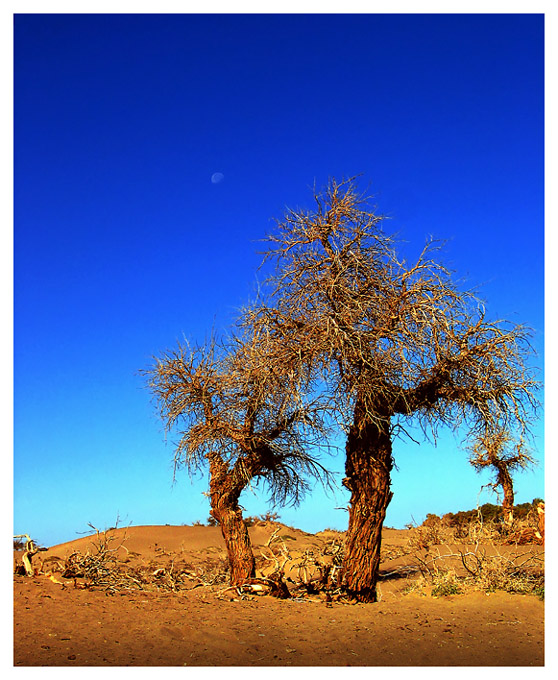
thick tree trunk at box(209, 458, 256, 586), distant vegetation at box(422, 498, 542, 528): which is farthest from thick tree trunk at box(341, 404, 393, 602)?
distant vegetation at box(422, 498, 542, 528)

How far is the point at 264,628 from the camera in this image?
334 inches

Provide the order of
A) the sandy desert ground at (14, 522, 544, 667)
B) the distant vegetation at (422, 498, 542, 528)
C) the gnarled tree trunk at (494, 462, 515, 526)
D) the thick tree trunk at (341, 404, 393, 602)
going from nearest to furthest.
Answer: the sandy desert ground at (14, 522, 544, 667)
the thick tree trunk at (341, 404, 393, 602)
the gnarled tree trunk at (494, 462, 515, 526)
the distant vegetation at (422, 498, 542, 528)

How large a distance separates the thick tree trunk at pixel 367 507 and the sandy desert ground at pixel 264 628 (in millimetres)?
513

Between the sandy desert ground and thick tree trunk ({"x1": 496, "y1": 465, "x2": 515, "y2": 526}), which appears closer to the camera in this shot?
the sandy desert ground

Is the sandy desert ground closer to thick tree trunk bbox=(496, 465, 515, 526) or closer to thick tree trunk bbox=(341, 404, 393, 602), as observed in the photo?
thick tree trunk bbox=(341, 404, 393, 602)

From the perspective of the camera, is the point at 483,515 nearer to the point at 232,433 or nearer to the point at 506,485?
the point at 506,485

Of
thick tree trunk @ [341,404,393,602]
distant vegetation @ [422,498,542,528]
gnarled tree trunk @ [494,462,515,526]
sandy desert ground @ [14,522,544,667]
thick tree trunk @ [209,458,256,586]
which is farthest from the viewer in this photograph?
distant vegetation @ [422,498,542,528]

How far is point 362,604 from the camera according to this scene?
1043 centimetres

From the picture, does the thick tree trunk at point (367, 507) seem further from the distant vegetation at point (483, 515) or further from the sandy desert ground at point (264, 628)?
the distant vegetation at point (483, 515)

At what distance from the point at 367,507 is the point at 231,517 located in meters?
3.35

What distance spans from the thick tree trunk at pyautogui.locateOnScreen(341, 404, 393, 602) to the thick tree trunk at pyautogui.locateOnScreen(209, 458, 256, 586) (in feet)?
8.33

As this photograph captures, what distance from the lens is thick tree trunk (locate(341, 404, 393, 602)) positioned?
1093 centimetres

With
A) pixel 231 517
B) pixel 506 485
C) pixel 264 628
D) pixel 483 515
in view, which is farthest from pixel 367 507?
pixel 483 515

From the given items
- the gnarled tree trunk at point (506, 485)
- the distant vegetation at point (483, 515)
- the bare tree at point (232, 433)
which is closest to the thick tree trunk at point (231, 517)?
the bare tree at point (232, 433)
